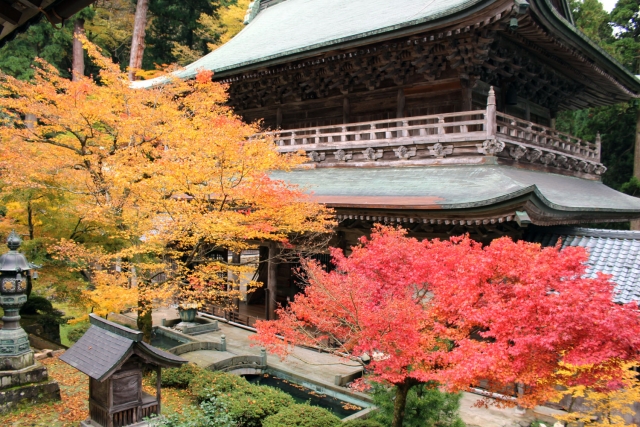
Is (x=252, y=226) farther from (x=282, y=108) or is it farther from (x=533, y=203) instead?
(x=282, y=108)

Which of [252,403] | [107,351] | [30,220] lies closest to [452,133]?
[252,403]

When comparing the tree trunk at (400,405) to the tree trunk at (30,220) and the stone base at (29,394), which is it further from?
the tree trunk at (30,220)

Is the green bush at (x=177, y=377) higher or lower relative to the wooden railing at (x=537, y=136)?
lower

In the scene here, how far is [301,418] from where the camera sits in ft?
27.9

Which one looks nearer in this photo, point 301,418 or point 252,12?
point 301,418

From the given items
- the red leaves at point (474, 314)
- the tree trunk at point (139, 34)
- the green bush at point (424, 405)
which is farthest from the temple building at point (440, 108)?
the tree trunk at point (139, 34)

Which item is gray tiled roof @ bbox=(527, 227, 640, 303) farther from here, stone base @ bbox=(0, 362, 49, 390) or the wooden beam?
stone base @ bbox=(0, 362, 49, 390)

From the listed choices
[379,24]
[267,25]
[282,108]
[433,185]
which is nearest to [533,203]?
[433,185]

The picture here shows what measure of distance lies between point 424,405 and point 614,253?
524 cm

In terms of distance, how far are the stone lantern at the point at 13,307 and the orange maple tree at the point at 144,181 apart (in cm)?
105

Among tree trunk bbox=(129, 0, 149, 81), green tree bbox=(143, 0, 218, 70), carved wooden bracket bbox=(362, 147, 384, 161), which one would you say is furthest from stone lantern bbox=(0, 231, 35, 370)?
green tree bbox=(143, 0, 218, 70)

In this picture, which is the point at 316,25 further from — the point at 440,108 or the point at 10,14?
the point at 10,14

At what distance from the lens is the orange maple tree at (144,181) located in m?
10.0

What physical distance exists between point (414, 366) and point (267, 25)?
21.2m
